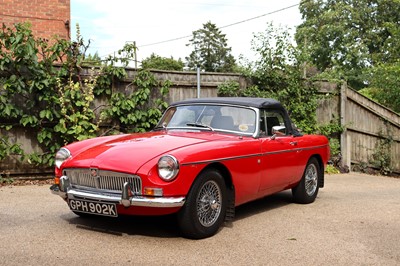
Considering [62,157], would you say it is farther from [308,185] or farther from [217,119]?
[308,185]

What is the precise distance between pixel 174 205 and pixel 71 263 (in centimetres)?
104

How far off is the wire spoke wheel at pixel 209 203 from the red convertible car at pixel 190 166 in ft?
0.03

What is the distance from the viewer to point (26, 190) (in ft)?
24.6

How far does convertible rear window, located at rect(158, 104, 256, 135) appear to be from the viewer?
5.56 meters

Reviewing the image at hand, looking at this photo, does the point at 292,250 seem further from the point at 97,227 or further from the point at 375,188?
the point at 375,188

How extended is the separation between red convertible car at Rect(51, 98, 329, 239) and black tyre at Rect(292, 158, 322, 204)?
0.38 m

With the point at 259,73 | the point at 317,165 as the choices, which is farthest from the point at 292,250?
the point at 259,73

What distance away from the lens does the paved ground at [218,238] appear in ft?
12.9

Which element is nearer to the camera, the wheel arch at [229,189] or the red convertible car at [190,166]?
the red convertible car at [190,166]

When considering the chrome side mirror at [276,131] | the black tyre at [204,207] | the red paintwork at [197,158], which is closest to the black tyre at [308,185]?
the red paintwork at [197,158]

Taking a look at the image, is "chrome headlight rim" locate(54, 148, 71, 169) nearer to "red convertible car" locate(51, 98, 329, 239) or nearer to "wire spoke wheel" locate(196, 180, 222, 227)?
"red convertible car" locate(51, 98, 329, 239)

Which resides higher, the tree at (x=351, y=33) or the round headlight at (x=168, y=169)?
the tree at (x=351, y=33)

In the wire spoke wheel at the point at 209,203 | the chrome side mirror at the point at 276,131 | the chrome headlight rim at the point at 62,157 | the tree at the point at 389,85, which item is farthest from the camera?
the tree at the point at 389,85

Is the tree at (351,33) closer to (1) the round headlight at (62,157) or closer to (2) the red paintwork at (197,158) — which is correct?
(2) the red paintwork at (197,158)
